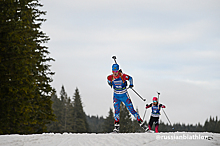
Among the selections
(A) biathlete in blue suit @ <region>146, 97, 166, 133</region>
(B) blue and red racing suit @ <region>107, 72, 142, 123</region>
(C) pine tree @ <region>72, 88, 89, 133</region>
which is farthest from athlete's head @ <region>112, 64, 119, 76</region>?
(C) pine tree @ <region>72, 88, 89, 133</region>

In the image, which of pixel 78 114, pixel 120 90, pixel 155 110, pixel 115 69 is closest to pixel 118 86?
pixel 120 90

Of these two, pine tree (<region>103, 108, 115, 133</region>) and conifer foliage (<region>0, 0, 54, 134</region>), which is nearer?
conifer foliage (<region>0, 0, 54, 134</region>)

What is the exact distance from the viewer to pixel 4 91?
1527 cm

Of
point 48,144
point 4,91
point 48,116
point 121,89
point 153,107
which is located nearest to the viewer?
point 48,144

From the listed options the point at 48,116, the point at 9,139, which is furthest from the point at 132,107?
the point at 48,116

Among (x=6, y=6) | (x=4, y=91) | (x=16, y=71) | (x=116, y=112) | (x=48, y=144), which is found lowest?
(x=48, y=144)

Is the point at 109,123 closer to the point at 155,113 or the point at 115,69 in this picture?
the point at 155,113

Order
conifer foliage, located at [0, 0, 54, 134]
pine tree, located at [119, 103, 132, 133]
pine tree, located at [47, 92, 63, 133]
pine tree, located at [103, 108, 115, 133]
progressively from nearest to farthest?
conifer foliage, located at [0, 0, 54, 134], pine tree, located at [119, 103, 132, 133], pine tree, located at [103, 108, 115, 133], pine tree, located at [47, 92, 63, 133]

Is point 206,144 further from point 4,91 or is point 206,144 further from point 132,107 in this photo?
point 4,91

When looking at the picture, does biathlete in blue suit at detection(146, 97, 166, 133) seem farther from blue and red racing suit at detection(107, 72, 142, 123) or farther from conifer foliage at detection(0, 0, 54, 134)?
conifer foliage at detection(0, 0, 54, 134)

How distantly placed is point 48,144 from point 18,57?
10381 mm

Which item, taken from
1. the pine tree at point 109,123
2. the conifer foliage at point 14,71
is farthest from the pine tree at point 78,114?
the conifer foliage at point 14,71

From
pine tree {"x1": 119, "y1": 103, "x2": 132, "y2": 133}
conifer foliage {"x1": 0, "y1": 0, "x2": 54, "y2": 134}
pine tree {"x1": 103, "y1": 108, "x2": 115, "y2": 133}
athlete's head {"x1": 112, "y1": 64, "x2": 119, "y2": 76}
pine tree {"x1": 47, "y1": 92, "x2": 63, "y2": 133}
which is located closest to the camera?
athlete's head {"x1": 112, "y1": 64, "x2": 119, "y2": 76}

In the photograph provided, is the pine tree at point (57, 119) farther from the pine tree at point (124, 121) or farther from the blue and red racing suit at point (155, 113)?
the blue and red racing suit at point (155, 113)
